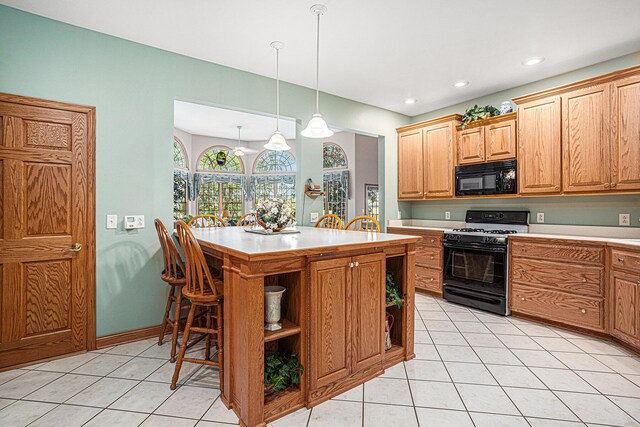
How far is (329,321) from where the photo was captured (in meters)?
1.93

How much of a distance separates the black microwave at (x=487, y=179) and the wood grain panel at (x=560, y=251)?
29.1 inches

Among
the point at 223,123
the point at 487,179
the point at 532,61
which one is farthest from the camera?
the point at 223,123

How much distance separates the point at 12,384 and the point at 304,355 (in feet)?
6.55

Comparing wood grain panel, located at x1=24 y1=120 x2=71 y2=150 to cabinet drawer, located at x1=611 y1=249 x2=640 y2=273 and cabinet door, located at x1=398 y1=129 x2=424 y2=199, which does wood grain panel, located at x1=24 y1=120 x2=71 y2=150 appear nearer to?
cabinet door, located at x1=398 y1=129 x2=424 y2=199

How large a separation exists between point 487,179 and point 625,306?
1.88m

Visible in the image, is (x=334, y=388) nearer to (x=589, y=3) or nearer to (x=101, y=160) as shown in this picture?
(x=101, y=160)

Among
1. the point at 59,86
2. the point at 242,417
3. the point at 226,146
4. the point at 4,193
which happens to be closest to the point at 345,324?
the point at 242,417

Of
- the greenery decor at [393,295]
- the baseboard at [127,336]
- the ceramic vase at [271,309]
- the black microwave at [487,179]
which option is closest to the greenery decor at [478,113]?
the black microwave at [487,179]

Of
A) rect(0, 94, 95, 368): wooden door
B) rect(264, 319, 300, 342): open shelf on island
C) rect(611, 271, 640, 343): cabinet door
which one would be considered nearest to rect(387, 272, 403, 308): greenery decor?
rect(264, 319, 300, 342): open shelf on island

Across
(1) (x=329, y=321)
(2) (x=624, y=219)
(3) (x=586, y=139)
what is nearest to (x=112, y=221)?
(1) (x=329, y=321)

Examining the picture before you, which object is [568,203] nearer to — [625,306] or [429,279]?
[625,306]

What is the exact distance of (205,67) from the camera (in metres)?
3.30

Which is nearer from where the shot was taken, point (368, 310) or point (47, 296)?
point (368, 310)

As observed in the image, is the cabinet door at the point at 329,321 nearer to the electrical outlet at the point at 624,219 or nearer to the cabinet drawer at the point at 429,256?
the cabinet drawer at the point at 429,256
